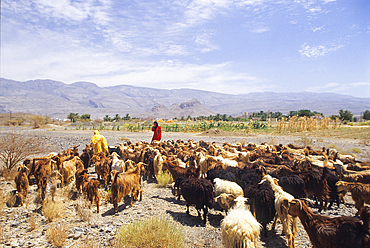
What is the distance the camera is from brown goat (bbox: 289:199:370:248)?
361 centimetres

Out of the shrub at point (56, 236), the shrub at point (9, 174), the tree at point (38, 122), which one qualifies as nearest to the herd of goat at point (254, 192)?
the shrub at point (56, 236)

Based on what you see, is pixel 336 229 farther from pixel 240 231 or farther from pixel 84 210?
pixel 84 210

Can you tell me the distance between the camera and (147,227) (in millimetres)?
4969

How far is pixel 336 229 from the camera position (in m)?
3.85

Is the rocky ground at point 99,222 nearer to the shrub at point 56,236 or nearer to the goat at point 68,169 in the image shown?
the shrub at point 56,236

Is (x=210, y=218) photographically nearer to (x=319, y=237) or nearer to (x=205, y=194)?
(x=205, y=194)

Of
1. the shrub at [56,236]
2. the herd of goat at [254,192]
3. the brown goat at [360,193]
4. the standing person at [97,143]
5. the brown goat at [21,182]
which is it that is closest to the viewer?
the herd of goat at [254,192]

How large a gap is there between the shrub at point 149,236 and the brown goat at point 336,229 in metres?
2.41

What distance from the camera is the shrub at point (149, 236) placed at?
4648 mm

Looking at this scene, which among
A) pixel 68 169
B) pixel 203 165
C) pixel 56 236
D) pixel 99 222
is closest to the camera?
pixel 56 236

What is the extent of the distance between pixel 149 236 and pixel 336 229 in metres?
3.33

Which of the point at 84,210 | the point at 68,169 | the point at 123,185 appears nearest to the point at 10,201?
the point at 68,169

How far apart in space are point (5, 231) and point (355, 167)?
11.2 metres

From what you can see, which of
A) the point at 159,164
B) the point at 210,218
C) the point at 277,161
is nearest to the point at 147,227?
the point at 210,218
